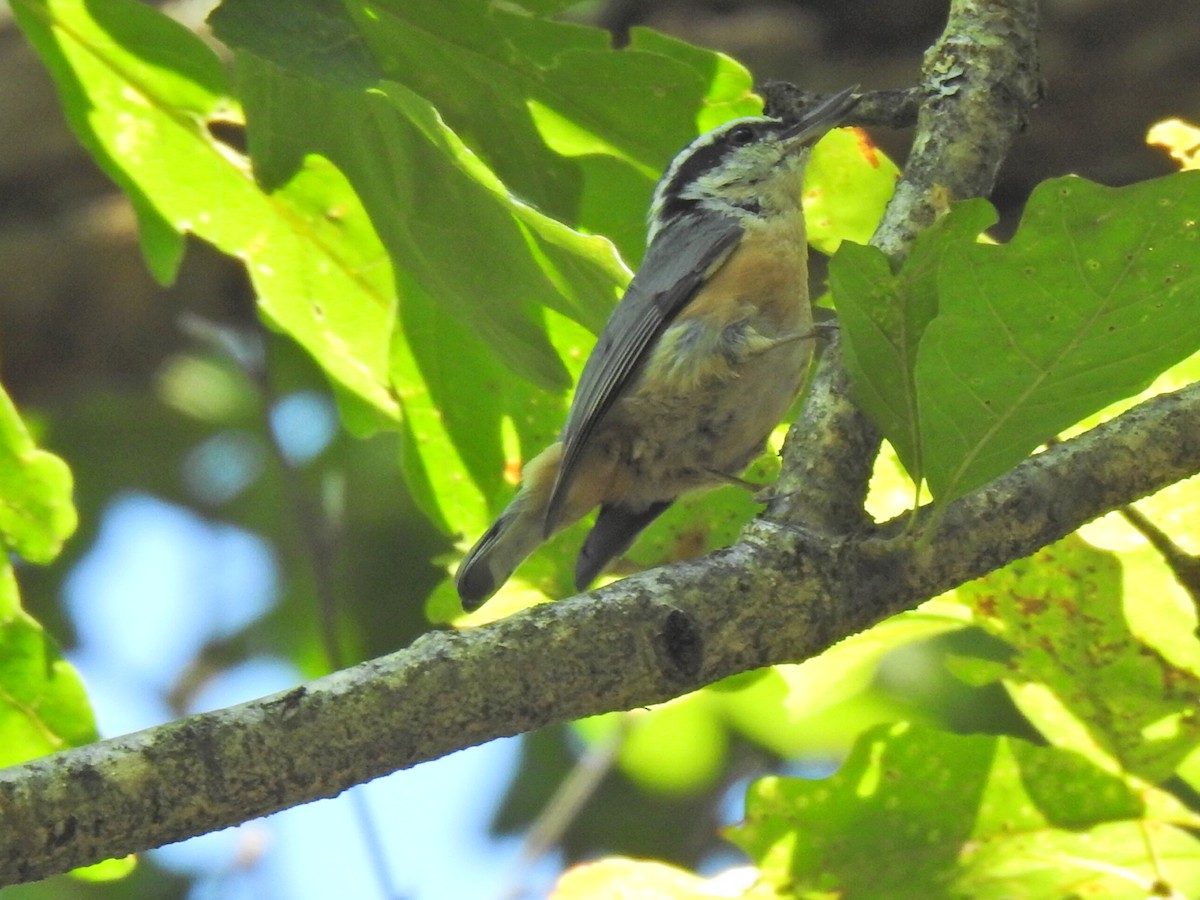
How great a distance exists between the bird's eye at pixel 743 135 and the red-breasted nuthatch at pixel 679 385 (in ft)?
0.53

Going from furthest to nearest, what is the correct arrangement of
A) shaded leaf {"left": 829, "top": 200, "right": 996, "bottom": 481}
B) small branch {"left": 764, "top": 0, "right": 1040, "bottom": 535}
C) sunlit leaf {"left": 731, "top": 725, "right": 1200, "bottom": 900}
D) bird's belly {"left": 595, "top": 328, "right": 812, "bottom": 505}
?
bird's belly {"left": 595, "top": 328, "right": 812, "bottom": 505} < sunlit leaf {"left": 731, "top": 725, "right": 1200, "bottom": 900} < small branch {"left": 764, "top": 0, "right": 1040, "bottom": 535} < shaded leaf {"left": 829, "top": 200, "right": 996, "bottom": 481}

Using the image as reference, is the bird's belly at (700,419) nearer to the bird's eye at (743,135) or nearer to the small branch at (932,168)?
the bird's eye at (743,135)

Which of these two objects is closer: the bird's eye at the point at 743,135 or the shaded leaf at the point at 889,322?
the shaded leaf at the point at 889,322

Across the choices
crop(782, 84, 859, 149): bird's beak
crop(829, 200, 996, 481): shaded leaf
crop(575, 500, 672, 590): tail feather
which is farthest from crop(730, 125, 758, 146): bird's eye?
crop(829, 200, 996, 481): shaded leaf

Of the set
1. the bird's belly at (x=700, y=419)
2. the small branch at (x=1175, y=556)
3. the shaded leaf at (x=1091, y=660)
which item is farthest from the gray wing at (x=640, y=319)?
the small branch at (x=1175, y=556)

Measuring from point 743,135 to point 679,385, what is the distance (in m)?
0.90

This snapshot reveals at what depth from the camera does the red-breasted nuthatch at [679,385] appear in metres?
3.57

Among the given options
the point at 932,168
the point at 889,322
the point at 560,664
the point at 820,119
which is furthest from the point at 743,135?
the point at 560,664

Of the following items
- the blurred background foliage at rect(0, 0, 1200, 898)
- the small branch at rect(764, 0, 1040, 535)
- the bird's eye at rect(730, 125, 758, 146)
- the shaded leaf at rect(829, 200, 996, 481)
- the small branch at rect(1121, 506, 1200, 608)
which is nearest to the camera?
the shaded leaf at rect(829, 200, 996, 481)

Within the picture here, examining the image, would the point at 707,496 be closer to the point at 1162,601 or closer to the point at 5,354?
the point at 1162,601

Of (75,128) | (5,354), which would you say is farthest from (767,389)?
(5,354)

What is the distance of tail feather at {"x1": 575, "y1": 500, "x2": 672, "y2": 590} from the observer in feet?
11.7

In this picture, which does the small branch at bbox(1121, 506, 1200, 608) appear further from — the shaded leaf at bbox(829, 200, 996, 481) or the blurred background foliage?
the blurred background foliage

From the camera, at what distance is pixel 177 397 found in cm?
709
